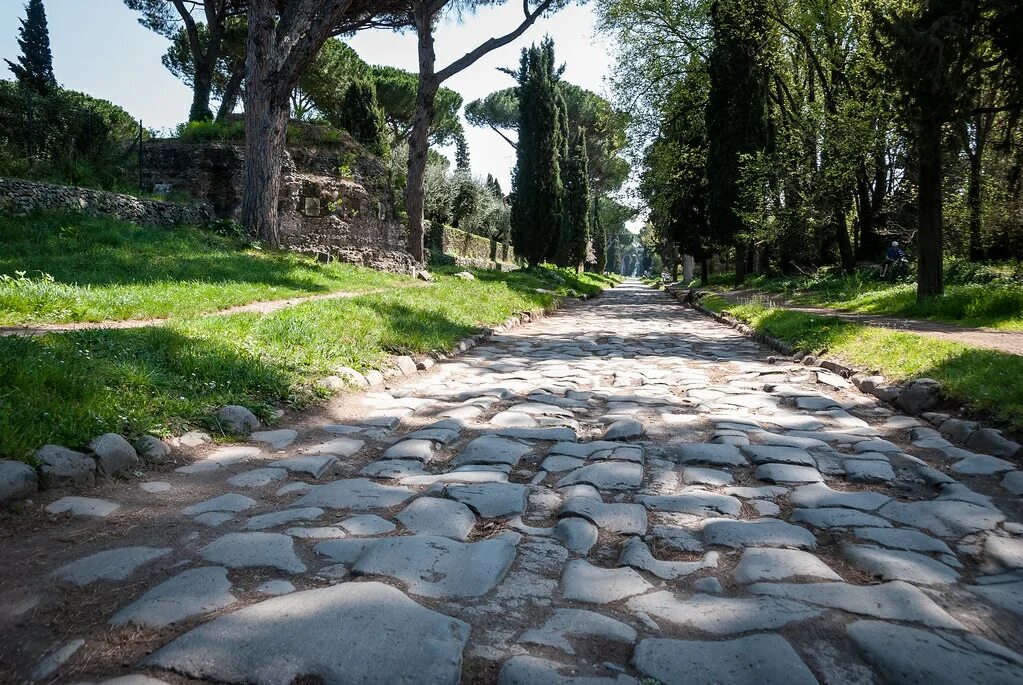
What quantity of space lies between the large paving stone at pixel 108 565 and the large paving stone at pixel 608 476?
71.8 inches

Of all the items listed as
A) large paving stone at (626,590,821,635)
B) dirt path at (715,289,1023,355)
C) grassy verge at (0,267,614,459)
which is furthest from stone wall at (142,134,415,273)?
large paving stone at (626,590,821,635)

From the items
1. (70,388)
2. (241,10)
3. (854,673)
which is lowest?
(854,673)

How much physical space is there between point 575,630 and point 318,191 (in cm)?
1651

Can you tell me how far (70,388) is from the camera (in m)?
3.79

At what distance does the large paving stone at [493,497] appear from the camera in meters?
3.05

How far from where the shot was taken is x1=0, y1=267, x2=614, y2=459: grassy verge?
350 cm

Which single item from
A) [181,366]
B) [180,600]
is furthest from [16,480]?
[181,366]

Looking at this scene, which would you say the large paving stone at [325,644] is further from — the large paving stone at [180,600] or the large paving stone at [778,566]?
the large paving stone at [778,566]

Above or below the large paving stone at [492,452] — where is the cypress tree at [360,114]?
above

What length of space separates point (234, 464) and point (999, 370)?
5.39 metres

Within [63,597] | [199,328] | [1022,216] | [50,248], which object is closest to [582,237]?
[1022,216]

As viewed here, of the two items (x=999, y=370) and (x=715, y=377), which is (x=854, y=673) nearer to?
(x=999, y=370)

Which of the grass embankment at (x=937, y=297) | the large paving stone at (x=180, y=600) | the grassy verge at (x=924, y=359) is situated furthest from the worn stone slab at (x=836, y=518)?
the grass embankment at (x=937, y=297)

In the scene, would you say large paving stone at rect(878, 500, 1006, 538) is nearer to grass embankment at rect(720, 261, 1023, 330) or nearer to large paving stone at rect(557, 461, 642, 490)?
large paving stone at rect(557, 461, 642, 490)
